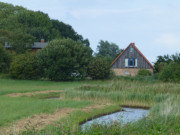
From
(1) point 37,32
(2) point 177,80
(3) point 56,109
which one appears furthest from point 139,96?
(1) point 37,32

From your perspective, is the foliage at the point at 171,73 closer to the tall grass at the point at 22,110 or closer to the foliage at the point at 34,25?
the tall grass at the point at 22,110

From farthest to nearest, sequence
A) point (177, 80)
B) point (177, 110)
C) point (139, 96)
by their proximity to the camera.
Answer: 1. point (177, 80)
2. point (139, 96)
3. point (177, 110)

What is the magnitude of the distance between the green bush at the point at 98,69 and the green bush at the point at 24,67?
8.03 m

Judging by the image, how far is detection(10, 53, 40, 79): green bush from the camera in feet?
127

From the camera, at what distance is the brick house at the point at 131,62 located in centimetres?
4919

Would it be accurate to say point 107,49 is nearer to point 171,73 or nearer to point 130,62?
point 130,62

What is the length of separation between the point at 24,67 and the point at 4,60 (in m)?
5.83

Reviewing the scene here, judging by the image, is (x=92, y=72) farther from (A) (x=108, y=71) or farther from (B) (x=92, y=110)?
(B) (x=92, y=110)

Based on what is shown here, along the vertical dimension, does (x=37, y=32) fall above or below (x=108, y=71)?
above

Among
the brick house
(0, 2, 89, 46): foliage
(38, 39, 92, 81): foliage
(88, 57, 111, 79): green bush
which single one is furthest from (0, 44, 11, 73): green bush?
(0, 2, 89, 46): foliage

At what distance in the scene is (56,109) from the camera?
47.8 feet

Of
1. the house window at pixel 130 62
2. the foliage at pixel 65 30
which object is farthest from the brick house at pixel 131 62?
the foliage at pixel 65 30

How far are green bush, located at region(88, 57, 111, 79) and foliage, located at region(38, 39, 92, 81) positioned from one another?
117cm

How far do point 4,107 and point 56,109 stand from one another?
2.73 meters
